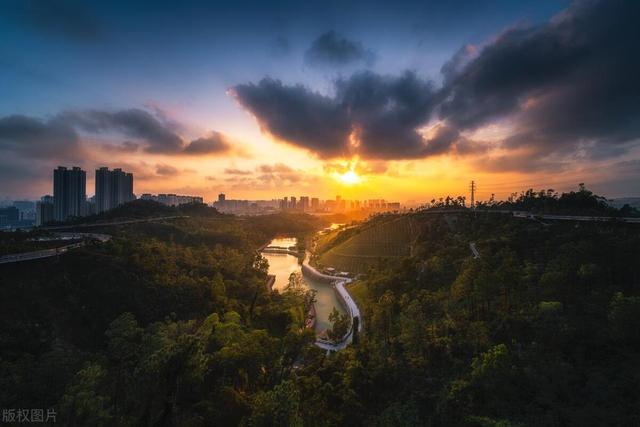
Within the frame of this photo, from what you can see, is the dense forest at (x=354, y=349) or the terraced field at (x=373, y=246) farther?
the terraced field at (x=373, y=246)

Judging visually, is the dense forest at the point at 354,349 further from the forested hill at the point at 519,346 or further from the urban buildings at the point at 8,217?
the urban buildings at the point at 8,217

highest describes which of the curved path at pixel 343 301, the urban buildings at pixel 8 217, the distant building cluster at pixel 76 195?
the distant building cluster at pixel 76 195

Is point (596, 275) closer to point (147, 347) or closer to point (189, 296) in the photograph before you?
point (147, 347)

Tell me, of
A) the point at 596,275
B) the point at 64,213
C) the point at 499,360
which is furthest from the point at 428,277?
the point at 64,213

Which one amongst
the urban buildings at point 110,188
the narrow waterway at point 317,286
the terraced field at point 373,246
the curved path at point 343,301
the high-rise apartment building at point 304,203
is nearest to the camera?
the curved path at point 343,301

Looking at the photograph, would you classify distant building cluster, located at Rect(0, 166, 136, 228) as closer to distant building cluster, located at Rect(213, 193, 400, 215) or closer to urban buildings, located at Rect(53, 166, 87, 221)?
urban buildings, located at Rect(53, 166, 87, 221)

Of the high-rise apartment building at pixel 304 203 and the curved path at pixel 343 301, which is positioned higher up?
the high-rise apartment building at pixel 304 203

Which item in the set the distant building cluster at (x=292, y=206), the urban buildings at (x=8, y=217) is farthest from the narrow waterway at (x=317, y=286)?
the distant building cluster at (x=292, y=206)

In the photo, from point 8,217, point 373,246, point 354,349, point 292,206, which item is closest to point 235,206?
point 292,206
